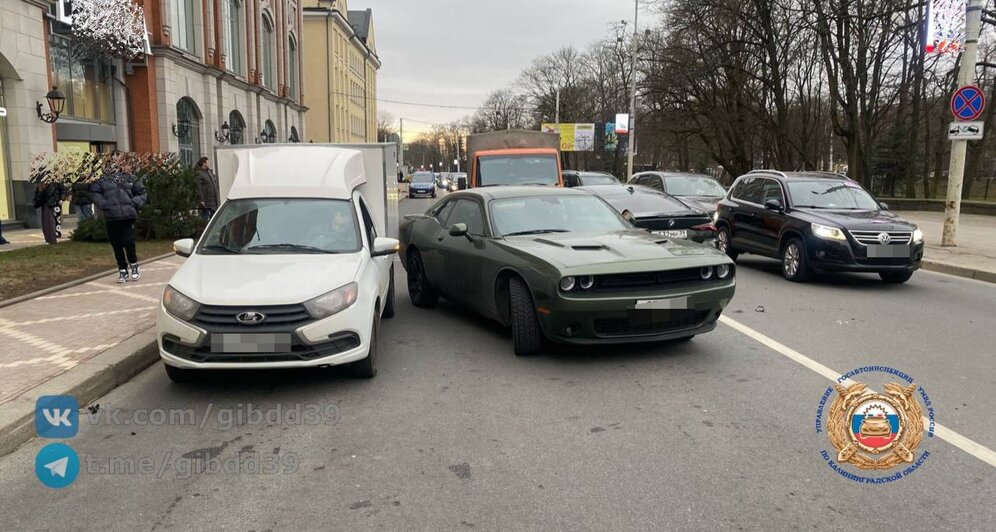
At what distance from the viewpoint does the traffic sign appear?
13125 mm

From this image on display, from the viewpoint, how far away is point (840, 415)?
183 inches

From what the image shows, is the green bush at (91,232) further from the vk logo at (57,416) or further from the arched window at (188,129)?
the arched window at (188,129)

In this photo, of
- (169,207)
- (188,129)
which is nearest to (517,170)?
(169,207)

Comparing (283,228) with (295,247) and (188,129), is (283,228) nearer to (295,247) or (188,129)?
(295,247)

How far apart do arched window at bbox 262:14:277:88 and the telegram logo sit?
38.5 m

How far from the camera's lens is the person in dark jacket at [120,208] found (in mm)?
9555

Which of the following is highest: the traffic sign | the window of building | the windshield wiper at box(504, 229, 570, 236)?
the window of building

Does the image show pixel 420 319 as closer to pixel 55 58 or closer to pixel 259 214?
pixel 259 214

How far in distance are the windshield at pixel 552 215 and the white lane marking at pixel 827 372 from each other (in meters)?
1.67

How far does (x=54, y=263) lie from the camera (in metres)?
11.5

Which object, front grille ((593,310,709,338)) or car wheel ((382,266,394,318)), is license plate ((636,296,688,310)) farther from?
car wheel ((382,266,394,318))

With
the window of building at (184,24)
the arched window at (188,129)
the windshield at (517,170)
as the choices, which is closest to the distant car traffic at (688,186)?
the windshield at (517,170)

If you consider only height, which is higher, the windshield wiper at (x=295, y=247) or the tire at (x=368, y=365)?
the windshield wiper at (x=295, y=247)

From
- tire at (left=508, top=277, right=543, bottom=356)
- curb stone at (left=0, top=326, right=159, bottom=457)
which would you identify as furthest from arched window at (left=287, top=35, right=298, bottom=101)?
tire at (left=508, top=277, right=543, bottom=356)
